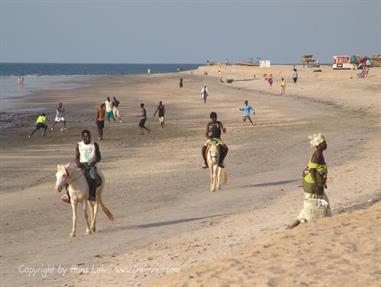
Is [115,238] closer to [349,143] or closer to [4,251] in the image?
[4,251]

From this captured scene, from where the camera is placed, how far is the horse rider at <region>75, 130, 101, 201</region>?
12.3m

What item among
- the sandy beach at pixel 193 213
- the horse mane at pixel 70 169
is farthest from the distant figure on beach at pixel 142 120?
the horse mane at pixel 70 169

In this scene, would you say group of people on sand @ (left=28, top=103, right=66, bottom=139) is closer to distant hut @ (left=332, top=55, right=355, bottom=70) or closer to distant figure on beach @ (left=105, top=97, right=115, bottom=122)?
distant figure on beach @ (left=105, top=97, right=115, bottom=122)

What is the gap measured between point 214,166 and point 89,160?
13.7 feet

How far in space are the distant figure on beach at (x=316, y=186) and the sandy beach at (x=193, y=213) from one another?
34cm

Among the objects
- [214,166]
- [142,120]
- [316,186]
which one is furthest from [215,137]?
[142,120]

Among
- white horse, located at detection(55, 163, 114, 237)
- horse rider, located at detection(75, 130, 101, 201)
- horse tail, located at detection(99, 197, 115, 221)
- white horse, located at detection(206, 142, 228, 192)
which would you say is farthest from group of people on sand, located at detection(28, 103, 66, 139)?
white horse, located at detection(55, 163, 114, 237)

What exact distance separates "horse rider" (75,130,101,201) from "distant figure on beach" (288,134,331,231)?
4.21 metres

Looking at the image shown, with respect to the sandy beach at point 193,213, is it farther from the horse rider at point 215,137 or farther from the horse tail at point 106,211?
the horse rider at point 215,137

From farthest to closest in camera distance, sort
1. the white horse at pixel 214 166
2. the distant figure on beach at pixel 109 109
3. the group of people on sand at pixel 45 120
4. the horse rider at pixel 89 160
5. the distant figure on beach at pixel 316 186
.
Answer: the distant figure on beach at pixel 109 109
the group of people on sand at pixel 45 120
the white horse at pixel 214 166
the horse rider at pixel 89 160
the distant figure on beach at pixel 316 186

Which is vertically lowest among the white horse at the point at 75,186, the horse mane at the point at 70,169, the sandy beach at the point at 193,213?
the sandy beach at the point at 193,213

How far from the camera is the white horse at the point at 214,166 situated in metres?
15.7

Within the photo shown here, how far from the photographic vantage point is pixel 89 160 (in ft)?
41.1

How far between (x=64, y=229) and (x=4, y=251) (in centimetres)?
164
